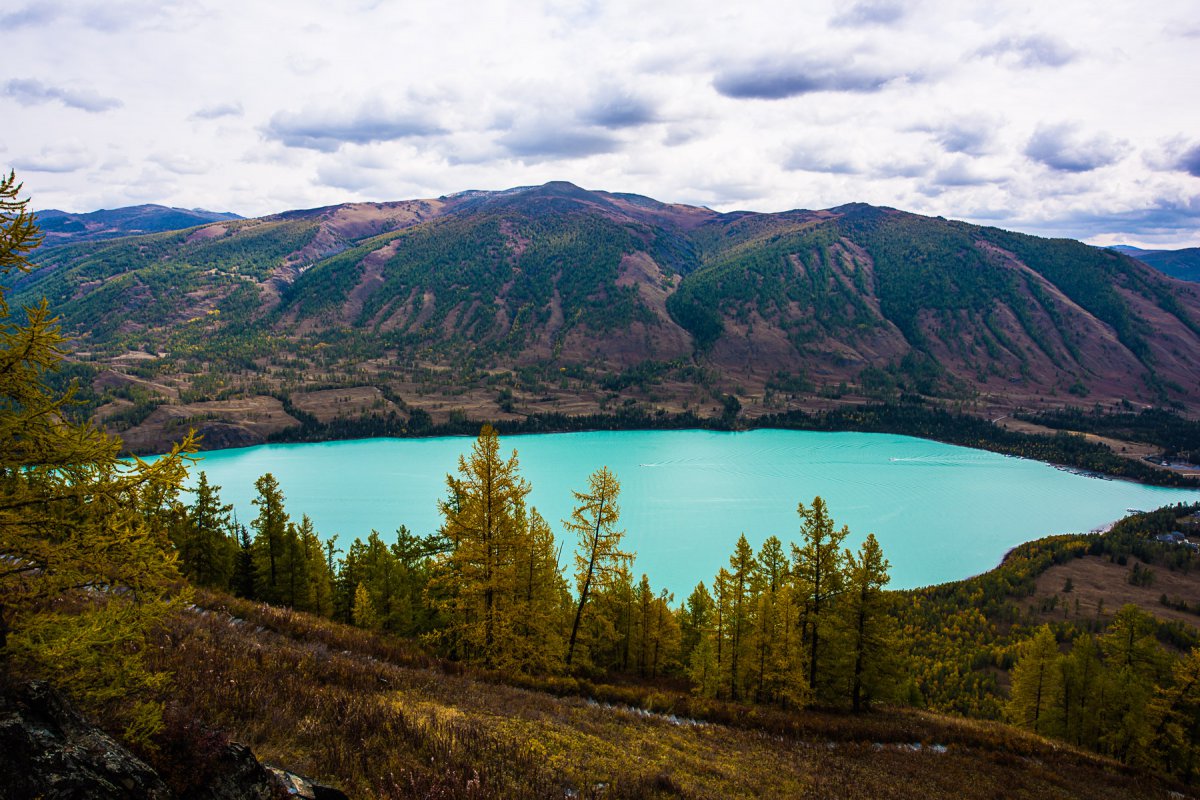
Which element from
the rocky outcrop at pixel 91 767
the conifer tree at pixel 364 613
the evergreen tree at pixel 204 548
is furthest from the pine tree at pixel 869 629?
the evergreen tree at pixel 204 548

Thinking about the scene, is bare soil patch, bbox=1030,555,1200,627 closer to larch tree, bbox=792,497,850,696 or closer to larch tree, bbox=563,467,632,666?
larch tree, bbox=792,497,850,696

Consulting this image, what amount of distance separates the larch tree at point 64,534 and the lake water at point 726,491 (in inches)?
2078

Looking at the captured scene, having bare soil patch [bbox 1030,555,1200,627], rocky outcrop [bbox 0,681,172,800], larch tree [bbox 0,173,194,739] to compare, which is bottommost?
bare soil patch [bbox 1030,555,1200,627]

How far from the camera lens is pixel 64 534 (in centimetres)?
686

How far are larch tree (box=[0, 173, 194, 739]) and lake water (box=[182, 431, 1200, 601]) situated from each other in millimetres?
52791

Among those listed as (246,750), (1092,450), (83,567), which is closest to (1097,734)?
(246,750)

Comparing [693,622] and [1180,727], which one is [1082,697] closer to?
[1180,727]

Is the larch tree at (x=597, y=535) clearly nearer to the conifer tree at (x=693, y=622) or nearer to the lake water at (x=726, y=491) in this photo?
the conifer tree at (x=693, y=622)

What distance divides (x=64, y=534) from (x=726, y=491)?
4350 inches

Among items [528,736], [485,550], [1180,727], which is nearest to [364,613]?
[485,550]

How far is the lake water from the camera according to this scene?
280 ft

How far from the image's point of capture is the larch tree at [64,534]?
6113 mm

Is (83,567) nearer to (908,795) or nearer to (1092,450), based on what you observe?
(908,795)

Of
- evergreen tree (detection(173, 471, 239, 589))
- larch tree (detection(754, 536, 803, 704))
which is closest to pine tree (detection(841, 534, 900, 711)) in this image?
larch tree (detection(754, 536, 803, 704))
